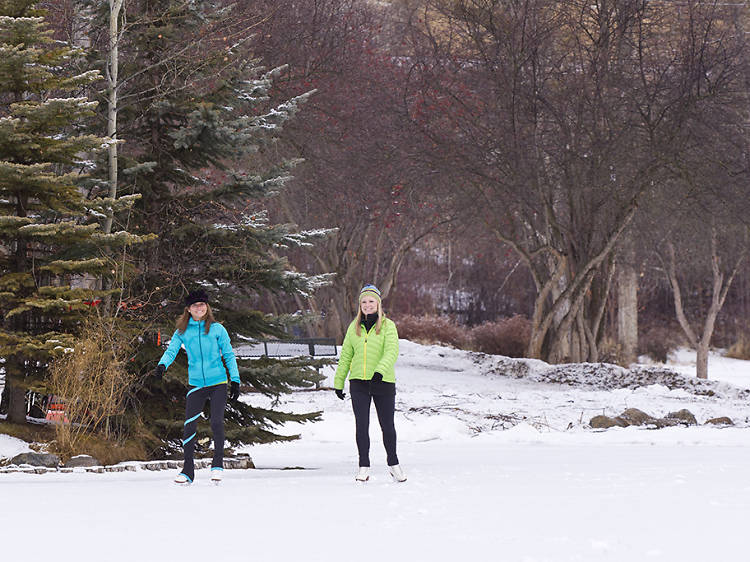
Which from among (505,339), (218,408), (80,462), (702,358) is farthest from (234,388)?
(505,339)

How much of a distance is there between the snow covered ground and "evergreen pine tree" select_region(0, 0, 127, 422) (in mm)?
1163

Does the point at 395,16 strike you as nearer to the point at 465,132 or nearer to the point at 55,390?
the point at 465,132

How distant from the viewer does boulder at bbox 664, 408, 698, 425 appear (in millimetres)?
16709

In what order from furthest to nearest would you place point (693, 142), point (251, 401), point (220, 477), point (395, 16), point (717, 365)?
1. point (717, 365)
2. point (395, 16)
3. point (693, 142)
4. point (251, 401)
5. point (220, 477)

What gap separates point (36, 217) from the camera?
10852 millimetres

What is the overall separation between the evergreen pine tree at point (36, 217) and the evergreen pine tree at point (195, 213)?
87cm

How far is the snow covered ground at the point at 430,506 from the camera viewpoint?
5617 mm

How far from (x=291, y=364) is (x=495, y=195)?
14.3m

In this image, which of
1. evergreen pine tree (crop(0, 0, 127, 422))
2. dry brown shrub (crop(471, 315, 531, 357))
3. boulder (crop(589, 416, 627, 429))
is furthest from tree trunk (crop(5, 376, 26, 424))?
dry brown shrub (crop(471, 315, 531, 357))

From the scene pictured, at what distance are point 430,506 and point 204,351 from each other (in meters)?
2.96

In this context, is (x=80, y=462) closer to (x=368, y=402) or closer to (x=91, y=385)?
(x=91, y=385)

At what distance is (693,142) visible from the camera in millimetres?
22531

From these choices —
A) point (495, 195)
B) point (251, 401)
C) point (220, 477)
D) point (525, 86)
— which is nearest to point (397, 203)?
point (495, 195)

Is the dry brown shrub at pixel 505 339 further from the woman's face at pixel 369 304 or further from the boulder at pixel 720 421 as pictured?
the woman's face at pixel 369 304
